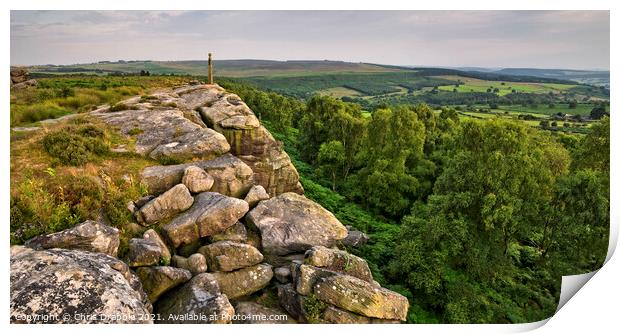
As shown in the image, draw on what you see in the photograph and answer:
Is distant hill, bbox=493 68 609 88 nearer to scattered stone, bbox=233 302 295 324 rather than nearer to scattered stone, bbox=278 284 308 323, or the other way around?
scattered stone, bbox=278 284 308 323

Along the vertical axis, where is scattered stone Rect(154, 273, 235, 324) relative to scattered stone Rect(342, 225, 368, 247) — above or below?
above

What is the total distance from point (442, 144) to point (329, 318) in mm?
27044

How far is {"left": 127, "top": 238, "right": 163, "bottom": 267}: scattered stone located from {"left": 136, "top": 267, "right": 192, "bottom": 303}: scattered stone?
0.24 m

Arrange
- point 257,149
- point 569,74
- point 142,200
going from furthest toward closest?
point 569,74 < point 257,149 < point 142,200

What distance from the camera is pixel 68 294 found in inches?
379

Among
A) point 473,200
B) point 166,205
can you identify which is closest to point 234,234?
point 166,205

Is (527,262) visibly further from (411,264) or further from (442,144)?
(442,144)

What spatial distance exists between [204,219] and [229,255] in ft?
5.79

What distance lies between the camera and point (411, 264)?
16.7 m

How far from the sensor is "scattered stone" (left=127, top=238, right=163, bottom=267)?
11.5m

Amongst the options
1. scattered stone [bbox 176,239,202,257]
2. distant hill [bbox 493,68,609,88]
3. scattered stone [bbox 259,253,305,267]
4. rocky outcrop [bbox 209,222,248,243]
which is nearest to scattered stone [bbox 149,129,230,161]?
rocky outcrop [bbox 209,222,248,243]

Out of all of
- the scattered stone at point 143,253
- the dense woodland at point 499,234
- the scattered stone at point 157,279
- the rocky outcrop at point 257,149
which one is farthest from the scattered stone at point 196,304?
the dense woodland at point 499,234

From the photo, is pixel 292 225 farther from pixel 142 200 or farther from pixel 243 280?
pixel 142 200

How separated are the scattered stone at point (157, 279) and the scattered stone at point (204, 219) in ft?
5.99
